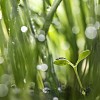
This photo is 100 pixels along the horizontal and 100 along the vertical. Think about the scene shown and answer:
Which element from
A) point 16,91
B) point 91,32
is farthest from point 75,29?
point 16,91

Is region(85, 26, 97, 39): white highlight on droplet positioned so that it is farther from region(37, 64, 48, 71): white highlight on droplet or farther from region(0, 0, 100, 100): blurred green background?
region(37, 64, 48, 71): white highlight on droplet

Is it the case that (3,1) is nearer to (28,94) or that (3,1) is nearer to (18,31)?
(18,31)

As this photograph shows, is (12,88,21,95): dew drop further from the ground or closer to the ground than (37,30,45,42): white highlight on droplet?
closer to the ground

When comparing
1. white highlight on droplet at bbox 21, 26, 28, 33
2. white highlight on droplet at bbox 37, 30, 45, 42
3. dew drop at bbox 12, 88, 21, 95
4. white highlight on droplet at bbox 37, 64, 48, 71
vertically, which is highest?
white highlight on droplet at bbox 21, 26, 28, 33

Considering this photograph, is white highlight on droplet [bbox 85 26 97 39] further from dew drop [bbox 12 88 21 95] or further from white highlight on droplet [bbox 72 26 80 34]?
dew drop [bbox 12 88 21 95]

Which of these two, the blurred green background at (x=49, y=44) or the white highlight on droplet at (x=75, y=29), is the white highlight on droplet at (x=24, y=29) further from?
the white highlight on droplet at (x=75, y=29)

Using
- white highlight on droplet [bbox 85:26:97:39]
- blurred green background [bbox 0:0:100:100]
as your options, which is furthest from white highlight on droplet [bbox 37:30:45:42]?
white highlight on droplet [bbox 85:26:97:39]

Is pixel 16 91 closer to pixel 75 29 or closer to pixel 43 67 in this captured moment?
pixel 43 67

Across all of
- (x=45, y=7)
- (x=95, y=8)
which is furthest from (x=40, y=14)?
(x=95, y=8)
